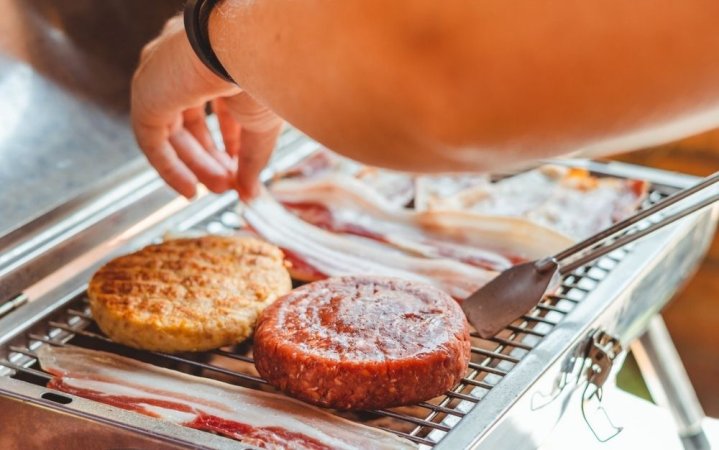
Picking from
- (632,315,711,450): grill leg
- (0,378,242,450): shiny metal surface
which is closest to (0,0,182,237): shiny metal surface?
(0,378,242,450): shiny metal surface

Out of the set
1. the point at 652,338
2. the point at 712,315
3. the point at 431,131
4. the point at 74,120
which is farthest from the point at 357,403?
the point at 712,315

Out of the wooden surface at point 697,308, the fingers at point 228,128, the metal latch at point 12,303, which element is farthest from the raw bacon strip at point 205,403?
the wooden surface at point 697,308

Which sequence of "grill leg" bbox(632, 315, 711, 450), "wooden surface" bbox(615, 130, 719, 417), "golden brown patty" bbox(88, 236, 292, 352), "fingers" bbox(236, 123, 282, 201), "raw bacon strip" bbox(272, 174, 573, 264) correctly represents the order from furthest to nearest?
"wooden surface" bbox(615, 130, 719, 417), "grill leg" bbox(632, 315, 711, 450), "raw bacon strip" bbox(272, 174, 573, 264), "fingers" bbox(236, 123, 282, 201), "golden brown patty" bbox(88, 236, 292, 352)

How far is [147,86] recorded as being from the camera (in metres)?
1.72

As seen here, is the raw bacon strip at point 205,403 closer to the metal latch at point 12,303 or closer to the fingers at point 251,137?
the metal latch at point 12,303

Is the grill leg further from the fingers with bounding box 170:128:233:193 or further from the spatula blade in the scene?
the fingers with bounding box 170:128:233:193

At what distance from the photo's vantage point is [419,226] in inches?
90.9

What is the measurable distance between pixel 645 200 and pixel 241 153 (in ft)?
3.81

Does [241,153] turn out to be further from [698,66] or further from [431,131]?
[698,66]

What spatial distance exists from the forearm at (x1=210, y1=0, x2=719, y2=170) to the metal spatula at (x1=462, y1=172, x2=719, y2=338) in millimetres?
803

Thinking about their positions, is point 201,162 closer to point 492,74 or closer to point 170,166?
point 170,166

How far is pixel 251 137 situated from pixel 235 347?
1.61ft

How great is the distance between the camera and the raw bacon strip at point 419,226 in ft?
7.11

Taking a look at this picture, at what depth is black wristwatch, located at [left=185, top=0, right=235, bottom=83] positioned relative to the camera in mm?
1297
